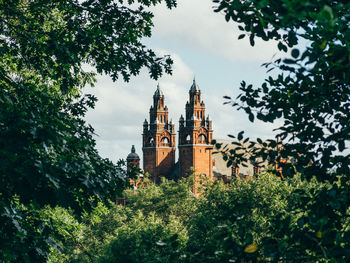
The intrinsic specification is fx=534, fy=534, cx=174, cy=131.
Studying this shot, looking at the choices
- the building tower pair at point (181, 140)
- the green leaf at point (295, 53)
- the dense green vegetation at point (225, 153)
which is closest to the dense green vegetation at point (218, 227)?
the dense green vegetation at point (225, 153)

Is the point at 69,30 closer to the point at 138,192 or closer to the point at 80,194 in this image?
the point at 80,194

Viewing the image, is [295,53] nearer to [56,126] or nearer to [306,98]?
[306,98]

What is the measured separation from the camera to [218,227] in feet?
20.8

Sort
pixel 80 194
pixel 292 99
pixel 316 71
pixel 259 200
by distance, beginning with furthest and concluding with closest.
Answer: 1. pixel 259 200
2. pixel 80 194
3. pixel 292 99
4. pixel 316 71

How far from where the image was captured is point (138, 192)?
65.8 m

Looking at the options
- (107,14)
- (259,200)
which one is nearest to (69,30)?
(107,14)

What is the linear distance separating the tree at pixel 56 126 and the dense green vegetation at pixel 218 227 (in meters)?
0.95

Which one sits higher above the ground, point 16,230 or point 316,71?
point 316,71

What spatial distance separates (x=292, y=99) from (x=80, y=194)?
142 inches

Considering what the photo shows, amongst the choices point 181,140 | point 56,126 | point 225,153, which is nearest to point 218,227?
point 225,153

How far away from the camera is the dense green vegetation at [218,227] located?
5.97 metres

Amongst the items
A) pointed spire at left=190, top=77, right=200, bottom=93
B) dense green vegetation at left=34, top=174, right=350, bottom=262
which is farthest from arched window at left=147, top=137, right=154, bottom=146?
dense green vegetation at left=34, top=174, right=350, bottom=262

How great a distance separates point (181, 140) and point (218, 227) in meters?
88.8

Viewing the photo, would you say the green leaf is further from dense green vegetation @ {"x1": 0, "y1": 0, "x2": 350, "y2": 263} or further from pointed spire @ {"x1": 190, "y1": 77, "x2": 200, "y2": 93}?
pointed spire @ {"x1": 190, "y1": 77, "x2": 200, "y2": 93}
